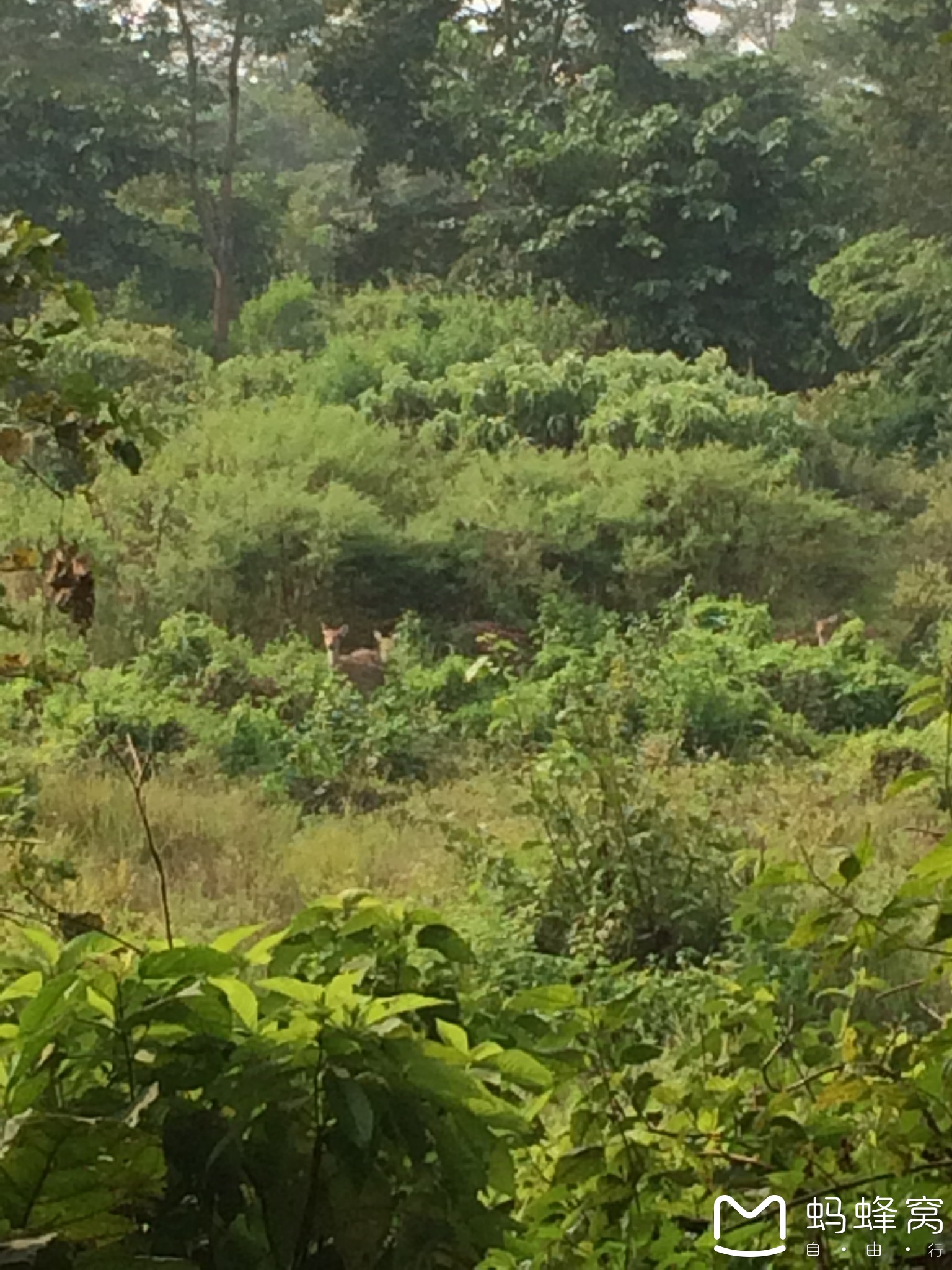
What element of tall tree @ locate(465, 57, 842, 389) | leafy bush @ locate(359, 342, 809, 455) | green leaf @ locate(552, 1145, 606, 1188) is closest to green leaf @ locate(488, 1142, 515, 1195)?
green leaf @ locate(552, 1145, 606, 1188)

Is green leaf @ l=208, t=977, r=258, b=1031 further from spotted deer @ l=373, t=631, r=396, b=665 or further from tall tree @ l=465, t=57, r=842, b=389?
tall tree @ l=465, t=57, r=842, b=389

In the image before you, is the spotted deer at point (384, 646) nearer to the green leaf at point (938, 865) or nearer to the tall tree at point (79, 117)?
the tall tree at point (79, 117)

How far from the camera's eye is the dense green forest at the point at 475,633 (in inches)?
27.1

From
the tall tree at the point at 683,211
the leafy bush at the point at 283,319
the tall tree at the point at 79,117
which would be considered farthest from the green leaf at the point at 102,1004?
the tall tree at the point at 683,211

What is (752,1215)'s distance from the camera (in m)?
0.86

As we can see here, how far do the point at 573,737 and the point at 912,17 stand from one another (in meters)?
2.61

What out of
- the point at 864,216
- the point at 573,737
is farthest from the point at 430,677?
the point at 864,216

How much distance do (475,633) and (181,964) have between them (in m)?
2.25

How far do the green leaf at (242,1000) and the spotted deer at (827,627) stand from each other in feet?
7.47

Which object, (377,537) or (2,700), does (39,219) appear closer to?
(377,537)

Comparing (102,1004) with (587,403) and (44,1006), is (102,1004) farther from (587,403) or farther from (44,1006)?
(587,403)

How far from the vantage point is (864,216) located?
4020 mm

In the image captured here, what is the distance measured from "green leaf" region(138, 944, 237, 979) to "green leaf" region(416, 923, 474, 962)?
0.17 metres

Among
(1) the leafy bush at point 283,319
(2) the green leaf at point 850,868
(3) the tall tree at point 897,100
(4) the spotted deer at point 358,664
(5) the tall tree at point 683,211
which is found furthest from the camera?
(5) the tall tree at point 683,211
